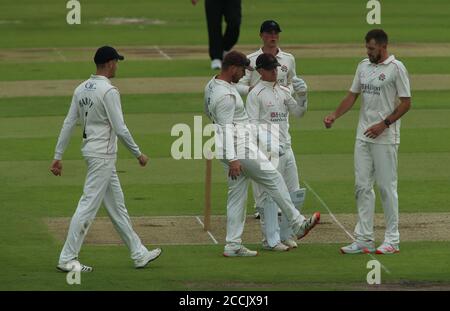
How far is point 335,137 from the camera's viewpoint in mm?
22062

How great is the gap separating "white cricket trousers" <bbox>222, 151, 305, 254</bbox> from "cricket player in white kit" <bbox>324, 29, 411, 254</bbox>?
770 mm

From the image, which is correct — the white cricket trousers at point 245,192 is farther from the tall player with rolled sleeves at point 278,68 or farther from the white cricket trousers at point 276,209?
the tall player with rolled sleeves at point 278,68

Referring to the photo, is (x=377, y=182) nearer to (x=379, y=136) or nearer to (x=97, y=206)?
(x=379, y=136)

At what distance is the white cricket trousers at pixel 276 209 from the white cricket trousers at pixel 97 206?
5.61 feet

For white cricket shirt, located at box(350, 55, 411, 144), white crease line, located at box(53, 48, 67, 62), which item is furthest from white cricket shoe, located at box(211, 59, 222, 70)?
white cricket shirt, located at box(350, 55, 411, 144)

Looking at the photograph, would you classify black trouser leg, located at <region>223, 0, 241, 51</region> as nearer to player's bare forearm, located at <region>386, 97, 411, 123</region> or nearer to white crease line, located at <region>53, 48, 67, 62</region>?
white crease line, located at <region>53, 48, 67, 62</region>

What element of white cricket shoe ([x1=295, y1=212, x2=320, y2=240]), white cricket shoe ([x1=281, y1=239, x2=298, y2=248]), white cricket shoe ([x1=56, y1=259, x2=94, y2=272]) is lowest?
white cricket shoe ([x1=56, y1=259, x2=94, y2=272])

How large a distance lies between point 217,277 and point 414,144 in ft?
27.0

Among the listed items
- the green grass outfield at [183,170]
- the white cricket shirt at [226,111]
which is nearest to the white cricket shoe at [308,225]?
the green grass outfield at [183,170]

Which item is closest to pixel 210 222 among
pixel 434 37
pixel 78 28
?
pixel 434 37

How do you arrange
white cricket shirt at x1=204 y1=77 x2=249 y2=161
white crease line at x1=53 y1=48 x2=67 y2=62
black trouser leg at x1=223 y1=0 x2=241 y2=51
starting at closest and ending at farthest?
1. white cricket shirt at x1=204 y1=77 x2=249 y2=161
2. black trouser leg at x1=223 y1=0 x2=241 y2=51
3. white crease line at x1=53 y1=48 x2=67 y2=62

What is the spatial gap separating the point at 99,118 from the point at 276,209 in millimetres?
2420

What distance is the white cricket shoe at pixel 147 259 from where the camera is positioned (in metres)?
14.2

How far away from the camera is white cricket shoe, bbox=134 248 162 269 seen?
46.5ft
